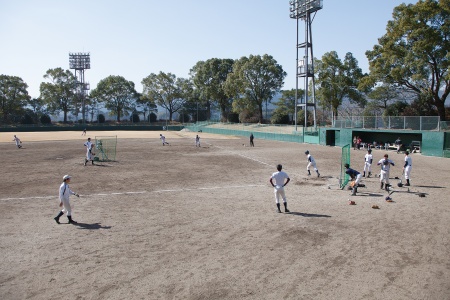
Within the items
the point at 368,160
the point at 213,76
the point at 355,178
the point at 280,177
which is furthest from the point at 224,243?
the point at 213,76

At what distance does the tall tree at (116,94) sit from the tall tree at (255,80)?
50.8m

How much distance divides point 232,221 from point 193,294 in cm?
495

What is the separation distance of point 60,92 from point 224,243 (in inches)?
4427

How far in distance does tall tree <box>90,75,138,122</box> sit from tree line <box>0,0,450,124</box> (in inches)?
13.0

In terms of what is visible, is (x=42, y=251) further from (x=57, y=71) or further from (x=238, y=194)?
(x=57, y=71)

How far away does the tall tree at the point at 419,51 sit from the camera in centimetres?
3420

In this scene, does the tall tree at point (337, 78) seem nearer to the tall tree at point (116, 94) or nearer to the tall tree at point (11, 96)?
the tall tree at point (116, 94)

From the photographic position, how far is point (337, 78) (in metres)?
53.1

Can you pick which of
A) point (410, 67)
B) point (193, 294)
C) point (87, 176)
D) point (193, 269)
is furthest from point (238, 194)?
point (410, 67)

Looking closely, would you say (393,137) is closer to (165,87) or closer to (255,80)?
(255,80)

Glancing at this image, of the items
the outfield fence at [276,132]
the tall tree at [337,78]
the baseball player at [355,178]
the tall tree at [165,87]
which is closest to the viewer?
the baseball player at [355,178]

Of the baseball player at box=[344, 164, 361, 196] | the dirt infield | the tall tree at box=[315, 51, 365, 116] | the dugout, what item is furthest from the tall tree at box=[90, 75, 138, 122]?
the baseball player at box=[344, 164, 361, 196]

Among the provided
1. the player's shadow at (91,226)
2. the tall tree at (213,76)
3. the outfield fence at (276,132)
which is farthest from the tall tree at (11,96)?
the player's shadow at (91,226)

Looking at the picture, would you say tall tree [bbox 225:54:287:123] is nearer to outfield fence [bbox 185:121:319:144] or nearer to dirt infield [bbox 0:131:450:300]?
outfield fence [bbox 185:121:319:144]
